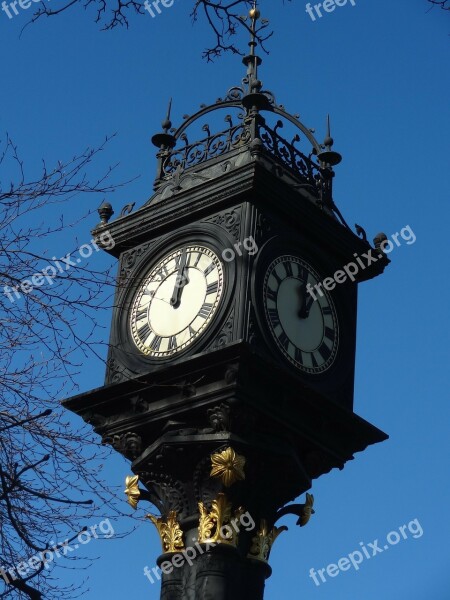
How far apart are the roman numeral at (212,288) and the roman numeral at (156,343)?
77 centimetres

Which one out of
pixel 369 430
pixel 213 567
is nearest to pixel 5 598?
pixel 213 567

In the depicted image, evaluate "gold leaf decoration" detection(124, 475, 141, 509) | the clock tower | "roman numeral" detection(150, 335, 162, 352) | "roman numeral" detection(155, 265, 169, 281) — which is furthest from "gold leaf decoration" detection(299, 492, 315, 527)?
"roman numeral" detection(155, 265, 169, 281)

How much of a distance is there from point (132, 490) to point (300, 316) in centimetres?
273

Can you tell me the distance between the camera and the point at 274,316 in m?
17.9

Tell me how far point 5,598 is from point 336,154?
9.13 meters

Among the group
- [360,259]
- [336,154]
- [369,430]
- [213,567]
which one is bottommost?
[213,567]

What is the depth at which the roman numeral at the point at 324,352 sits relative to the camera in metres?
18.5

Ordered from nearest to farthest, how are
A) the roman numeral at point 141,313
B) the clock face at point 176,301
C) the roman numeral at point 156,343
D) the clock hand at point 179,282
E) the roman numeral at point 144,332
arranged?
the clock face at point 176,301, the roman numeral at point 156,343, the clock hand at point 179,282, the roman numeral at point 144,332, the roman numeral at point 141,313

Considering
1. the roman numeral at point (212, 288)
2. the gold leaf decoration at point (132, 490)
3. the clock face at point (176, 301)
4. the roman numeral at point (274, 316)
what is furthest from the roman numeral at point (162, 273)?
the gold leaf decoration at point (132, 490)

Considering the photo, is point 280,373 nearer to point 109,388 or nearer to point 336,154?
point 109,388

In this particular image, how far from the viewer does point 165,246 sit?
→ 1895 centimetres

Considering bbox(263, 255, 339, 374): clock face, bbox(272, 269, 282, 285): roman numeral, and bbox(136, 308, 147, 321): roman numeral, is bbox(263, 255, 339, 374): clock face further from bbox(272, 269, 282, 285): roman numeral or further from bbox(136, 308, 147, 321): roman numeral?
bbox(136, 308, 147, 321): roman numeral

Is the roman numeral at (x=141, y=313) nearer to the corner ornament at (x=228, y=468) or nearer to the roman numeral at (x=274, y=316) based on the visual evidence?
the roman numeral at (x=274, y=316)

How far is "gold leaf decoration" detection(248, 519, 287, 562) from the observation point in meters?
17.7
